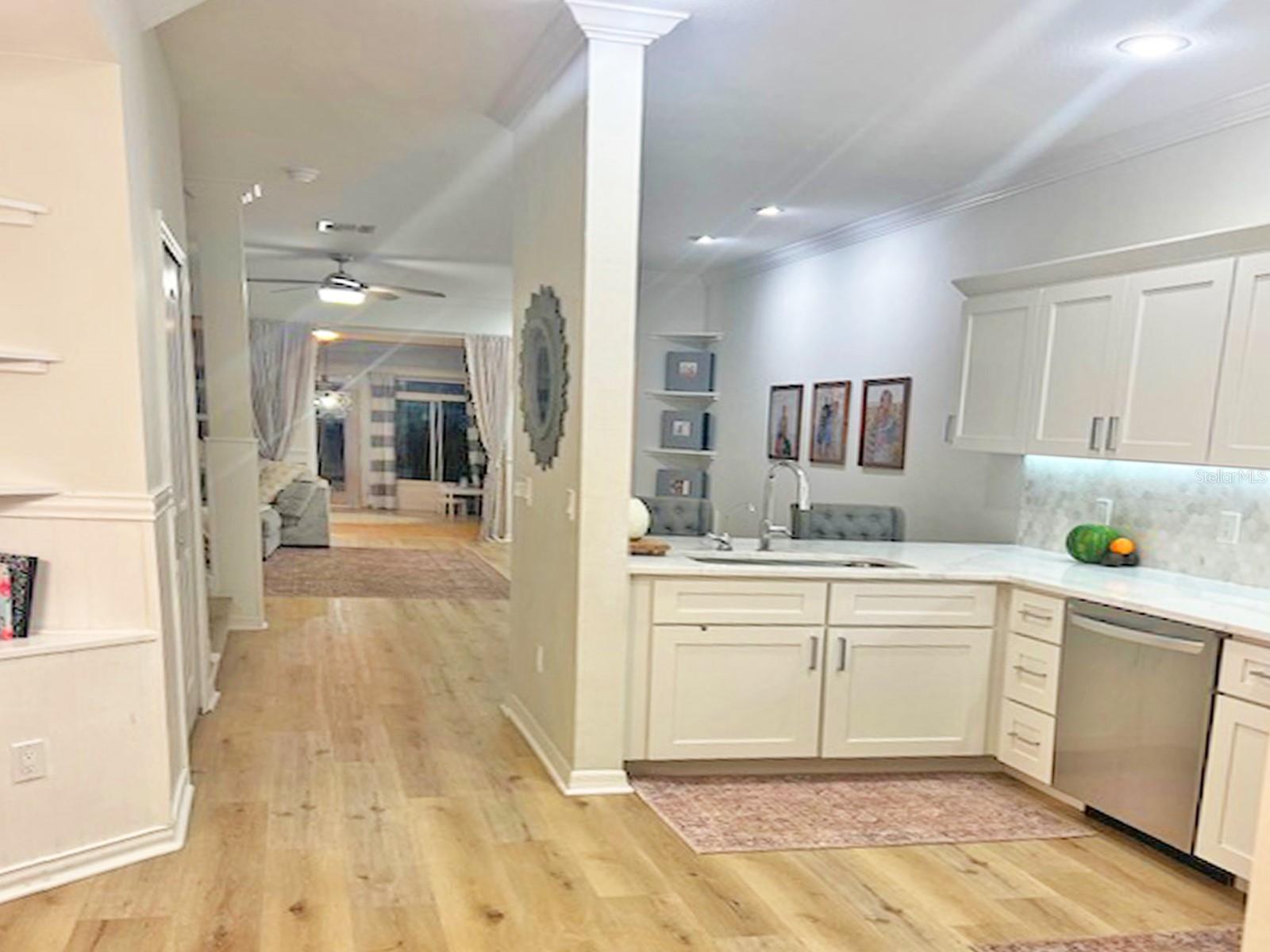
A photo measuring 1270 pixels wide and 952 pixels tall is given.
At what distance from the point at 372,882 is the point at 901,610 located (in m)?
2.12

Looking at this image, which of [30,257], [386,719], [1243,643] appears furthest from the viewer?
[386,719]

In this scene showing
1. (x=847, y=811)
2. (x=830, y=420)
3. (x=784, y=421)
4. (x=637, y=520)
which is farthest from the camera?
(x=784, y=421)

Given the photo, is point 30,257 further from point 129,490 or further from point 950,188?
point 950,188

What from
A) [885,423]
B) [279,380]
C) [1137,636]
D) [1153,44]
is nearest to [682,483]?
[885,423]

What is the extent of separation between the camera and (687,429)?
7.34 metres

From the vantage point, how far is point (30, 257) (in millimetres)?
2432

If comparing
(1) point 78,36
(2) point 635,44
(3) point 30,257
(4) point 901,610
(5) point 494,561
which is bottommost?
(5) point 494,561

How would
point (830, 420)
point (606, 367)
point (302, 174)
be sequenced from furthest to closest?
1. point (830, 420)
2. point (302, 174)
3. point (606, 367)

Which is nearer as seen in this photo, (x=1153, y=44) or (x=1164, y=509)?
(x=1153, y=44)

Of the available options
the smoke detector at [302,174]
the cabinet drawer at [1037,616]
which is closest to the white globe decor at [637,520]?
the cabinet drawer at [1037,616]

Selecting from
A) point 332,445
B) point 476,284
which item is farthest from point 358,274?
point 332,445

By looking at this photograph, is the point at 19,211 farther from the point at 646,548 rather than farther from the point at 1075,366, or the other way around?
the point at 1075,366

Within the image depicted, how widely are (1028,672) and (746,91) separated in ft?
8.17

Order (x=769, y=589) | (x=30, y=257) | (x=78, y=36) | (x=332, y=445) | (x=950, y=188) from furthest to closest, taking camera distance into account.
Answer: (x=332, y=445) → (x=950, y=188) → (x=769, y=589) → (x=30, y=257) → (x=78, y=36)
